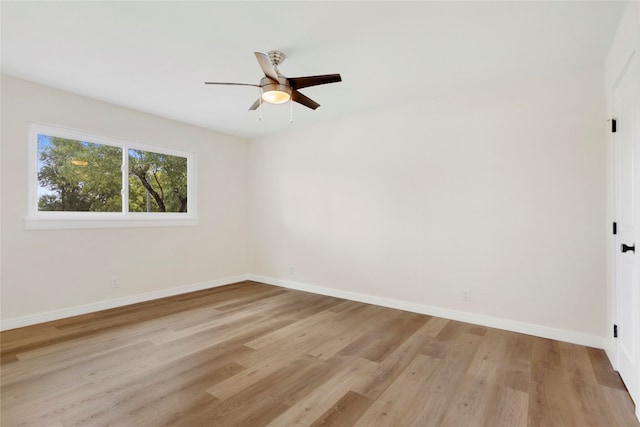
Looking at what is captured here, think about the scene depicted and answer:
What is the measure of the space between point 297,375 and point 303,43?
253 cm

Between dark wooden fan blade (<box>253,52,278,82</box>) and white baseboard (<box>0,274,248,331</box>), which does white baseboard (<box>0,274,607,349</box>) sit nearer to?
white baseboard (<box>0,274,248,331</box>)

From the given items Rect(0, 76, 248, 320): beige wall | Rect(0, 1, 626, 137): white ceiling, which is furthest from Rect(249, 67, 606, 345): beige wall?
Rect(0, 76, 248, 320): beige wall

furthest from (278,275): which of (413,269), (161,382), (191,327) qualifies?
(161,382)

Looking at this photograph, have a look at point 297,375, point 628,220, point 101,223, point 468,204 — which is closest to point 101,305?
point 101,223

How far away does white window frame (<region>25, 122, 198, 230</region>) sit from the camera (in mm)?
3133

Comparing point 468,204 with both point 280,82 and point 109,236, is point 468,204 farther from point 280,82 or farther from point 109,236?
point 109,236

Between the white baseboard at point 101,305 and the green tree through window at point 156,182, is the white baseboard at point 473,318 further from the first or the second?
the green tree through window at point 156,182

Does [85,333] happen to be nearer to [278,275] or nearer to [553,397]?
[278,275]

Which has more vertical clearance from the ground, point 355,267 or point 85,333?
point 355,267

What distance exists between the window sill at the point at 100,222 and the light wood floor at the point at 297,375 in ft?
3.36

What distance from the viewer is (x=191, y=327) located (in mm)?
3068

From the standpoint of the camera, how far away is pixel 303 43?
2.38 metres

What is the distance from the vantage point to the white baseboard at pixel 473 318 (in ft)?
8.73

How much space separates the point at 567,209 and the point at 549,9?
168 centimetres
